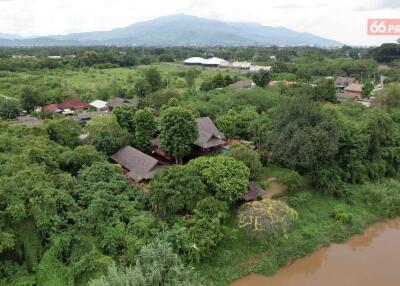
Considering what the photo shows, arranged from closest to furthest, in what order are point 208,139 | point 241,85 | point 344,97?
point 208,139, point 344,97, point 241,85

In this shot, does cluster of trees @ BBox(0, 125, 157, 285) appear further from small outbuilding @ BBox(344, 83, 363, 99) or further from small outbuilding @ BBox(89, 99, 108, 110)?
small outbuilding @ BBox(344, 83, 363, 99)

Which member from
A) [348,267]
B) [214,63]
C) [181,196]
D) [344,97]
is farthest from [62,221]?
[214,63]

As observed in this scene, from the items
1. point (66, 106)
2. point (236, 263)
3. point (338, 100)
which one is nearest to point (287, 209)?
point (236, 263)

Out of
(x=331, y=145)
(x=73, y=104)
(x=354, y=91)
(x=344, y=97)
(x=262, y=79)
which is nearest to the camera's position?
(x=331, y=145)

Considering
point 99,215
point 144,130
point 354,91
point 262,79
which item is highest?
point 262,79

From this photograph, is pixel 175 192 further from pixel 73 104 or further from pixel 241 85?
pixel 241 85

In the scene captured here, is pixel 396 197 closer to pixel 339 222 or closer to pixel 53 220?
pixel 339 222

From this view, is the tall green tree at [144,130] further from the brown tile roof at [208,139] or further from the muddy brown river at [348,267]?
the muddy brown river at [348,267]
